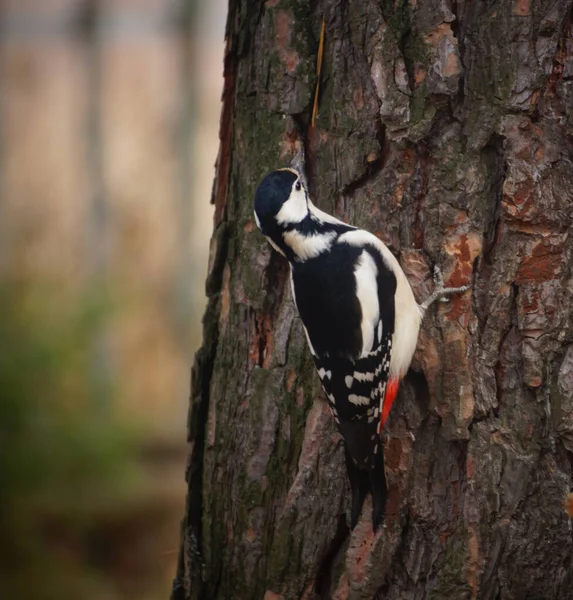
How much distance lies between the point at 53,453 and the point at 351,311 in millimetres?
2416

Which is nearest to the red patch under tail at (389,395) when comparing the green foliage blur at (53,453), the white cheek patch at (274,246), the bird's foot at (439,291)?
the bird's foot at (439,291)

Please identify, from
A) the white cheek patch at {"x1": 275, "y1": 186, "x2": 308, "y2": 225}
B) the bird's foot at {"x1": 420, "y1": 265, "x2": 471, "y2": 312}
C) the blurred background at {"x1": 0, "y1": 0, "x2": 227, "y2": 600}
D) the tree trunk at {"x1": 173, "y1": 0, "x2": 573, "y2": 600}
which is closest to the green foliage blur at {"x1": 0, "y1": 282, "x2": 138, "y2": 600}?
the blurred background at {"x1": 0, "y1": 0, "x2": 227, "y2": 600}

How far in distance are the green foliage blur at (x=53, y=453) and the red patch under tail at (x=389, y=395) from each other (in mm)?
2413

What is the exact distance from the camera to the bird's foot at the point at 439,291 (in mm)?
1950

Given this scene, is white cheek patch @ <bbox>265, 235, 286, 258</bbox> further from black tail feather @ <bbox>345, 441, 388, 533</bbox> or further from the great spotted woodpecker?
black tail feather @ <bbox>345, 441, 388, 533</bbox>

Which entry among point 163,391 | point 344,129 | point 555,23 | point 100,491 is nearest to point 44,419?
point 100,491

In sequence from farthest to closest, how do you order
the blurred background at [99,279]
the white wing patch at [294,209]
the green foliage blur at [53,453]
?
the blurred background at [99,279]
the green foliage blur at [53,453]
the white wing patch at [294,209]

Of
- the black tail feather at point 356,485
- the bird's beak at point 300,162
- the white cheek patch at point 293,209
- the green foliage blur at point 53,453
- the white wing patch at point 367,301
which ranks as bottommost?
the green foliage blur at point 53,453

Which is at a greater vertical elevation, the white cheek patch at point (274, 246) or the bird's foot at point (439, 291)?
the white cheek patch at point (274, 246)

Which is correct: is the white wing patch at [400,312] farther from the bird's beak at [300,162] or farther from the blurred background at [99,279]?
the blurred background at [99,279]

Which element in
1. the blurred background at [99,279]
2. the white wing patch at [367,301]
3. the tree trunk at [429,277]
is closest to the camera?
the tree trunk at [429,277]

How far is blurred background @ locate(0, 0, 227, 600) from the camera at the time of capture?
381 centimetres

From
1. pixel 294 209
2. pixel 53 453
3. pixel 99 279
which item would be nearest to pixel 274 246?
pixel 294 209

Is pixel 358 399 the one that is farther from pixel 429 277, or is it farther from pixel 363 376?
pixel 429 277
